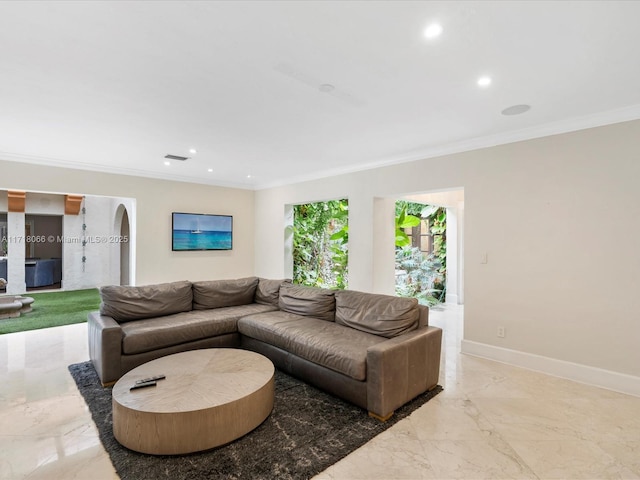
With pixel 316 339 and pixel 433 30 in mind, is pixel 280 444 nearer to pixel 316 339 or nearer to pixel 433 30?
pixel 316 339

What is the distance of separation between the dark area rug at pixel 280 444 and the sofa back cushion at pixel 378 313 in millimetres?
629

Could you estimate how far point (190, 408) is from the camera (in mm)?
2057

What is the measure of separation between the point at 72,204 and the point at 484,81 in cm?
1016

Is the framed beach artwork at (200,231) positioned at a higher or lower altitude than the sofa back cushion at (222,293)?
higher

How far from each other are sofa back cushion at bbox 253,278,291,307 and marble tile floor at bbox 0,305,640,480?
87.4 inches

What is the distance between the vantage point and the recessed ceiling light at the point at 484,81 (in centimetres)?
247

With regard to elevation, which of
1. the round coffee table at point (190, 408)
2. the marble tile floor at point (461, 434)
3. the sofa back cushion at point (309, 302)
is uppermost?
the sofa back cushion at point (309, 302)

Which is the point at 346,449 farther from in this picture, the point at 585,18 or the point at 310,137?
the point at 310,137

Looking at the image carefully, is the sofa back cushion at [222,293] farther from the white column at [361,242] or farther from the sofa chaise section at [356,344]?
the white column at [361,242]

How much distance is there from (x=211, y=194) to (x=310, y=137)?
3.62 metres

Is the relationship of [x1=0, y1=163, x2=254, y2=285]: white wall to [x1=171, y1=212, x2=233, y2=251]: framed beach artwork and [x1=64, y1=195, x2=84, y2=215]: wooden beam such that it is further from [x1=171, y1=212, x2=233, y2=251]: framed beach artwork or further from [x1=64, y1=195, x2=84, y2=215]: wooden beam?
[x1=64, y1=195, x2=84, y2=215]: wooden beam

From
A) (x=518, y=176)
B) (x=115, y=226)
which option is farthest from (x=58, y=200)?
(x=518, y=176)

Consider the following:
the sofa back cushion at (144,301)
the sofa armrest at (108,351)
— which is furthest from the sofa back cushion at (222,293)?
the sofa armrest at (108,351)

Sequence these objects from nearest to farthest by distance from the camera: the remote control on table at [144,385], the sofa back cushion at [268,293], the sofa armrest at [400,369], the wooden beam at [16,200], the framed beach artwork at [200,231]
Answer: the remote control on table at [144,385] < the sofa armrest at [400,369] < the sofa back cushion at [268,293] < the framed beach artwork at [200,231] < the wooden beam at [16,200]
